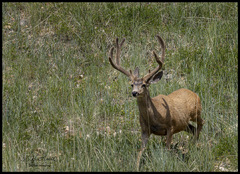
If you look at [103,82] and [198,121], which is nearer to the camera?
[198,121]

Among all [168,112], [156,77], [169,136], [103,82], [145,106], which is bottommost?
[169,136]

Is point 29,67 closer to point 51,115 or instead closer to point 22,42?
point 22,42

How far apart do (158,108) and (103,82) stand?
282 centimetres

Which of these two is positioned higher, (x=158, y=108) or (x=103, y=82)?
(x=103, y=82)

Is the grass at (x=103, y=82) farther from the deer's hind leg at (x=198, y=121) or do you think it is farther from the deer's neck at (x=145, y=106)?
the deer's neck at (x=145, y=106)

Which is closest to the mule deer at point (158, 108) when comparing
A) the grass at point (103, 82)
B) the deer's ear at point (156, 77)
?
the deer's ear at point (156, 77)

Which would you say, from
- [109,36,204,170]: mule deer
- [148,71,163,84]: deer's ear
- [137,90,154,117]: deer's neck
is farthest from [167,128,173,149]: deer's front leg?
[148,71,163,84]: deer's ear

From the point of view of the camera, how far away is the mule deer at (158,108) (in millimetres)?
6469

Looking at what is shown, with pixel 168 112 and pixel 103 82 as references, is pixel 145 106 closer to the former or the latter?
pixel 168 112

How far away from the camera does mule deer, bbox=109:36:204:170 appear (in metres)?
6.47

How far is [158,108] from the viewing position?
6719 millimetres

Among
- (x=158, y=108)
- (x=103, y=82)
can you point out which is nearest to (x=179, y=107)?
(x=158, y=108)

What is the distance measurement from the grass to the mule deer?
279 millimetres

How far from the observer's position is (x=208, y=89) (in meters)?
8.10
